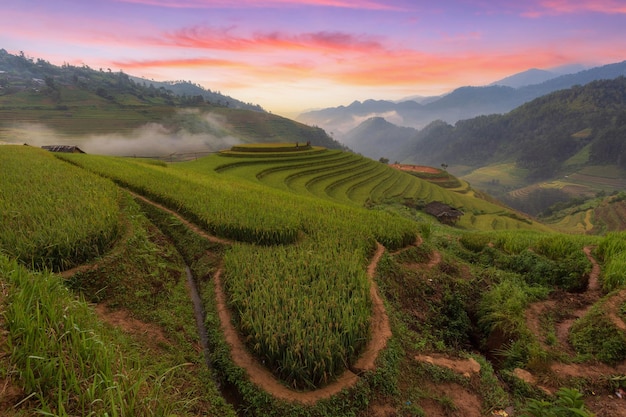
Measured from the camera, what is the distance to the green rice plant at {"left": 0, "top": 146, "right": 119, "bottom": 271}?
599 cm

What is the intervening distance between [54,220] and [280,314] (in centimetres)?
594

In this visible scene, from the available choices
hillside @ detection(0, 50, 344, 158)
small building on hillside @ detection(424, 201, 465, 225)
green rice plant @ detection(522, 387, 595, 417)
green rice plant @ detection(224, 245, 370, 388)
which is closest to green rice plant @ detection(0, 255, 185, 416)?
green rice plant @ detection(224, 245, 370, 388)

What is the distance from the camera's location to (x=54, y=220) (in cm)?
685

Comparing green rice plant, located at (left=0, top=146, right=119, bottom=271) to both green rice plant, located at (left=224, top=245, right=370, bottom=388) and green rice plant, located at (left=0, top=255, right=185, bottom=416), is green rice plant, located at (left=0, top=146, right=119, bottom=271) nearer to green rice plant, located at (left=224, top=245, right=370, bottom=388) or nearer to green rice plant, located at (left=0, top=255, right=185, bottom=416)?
green rice plant, located at (left=0, top=255, right=185, bottom=416)

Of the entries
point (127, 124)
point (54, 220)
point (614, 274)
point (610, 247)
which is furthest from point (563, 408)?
point (127, 124)

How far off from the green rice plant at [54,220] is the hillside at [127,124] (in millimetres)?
78859

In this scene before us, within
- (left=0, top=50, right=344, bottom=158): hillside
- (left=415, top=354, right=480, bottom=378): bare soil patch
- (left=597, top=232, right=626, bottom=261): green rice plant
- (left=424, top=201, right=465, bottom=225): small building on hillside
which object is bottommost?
(left=424, top=201, right=465, bottom=225): small building on hillside

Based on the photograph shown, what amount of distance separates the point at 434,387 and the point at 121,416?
4.74 metres

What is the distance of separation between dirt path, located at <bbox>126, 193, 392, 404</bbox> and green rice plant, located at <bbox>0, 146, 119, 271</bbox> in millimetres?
3060

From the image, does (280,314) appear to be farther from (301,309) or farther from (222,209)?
(222,209)

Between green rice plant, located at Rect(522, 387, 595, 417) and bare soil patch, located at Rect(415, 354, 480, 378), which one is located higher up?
green rice plant, located at Rect(522, 387, 595, 417)

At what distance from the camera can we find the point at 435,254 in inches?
391

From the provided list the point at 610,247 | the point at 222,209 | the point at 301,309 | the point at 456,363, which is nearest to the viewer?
the point at 301,309

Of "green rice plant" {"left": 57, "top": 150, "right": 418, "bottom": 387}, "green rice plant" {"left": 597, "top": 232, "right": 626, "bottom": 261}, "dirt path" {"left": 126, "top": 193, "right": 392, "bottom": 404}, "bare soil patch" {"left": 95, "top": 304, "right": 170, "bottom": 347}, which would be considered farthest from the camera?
"green rice plant" {"left": 597, "top": 232, "right": 626, "bottom": 261}
